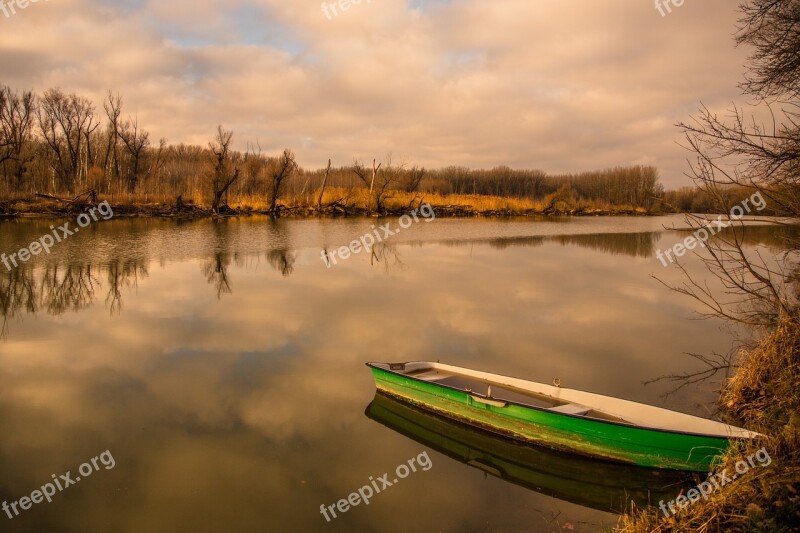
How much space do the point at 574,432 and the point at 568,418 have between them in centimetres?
20

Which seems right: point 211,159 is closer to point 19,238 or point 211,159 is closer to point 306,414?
point 19,238

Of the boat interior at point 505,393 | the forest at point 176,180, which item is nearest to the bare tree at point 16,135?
the forest at point 176,180

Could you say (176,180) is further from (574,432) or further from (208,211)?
(574,432)

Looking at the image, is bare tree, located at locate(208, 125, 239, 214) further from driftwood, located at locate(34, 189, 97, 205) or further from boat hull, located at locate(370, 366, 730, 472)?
boat hull, located at locate(370, 366, 730, 472)

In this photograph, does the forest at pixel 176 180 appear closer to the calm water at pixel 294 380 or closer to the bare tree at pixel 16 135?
the bare tree at pixel 16 135

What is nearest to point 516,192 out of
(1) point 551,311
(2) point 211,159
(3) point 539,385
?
(2) point 211,159

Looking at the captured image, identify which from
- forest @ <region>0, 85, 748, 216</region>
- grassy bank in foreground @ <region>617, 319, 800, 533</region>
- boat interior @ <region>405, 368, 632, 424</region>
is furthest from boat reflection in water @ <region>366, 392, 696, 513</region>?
forest @ <region>0, 85, 748, 216</region>

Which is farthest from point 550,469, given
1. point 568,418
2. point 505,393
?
point 505,393

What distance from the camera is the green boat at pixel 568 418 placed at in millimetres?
5777

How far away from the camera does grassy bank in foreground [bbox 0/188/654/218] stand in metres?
37.0

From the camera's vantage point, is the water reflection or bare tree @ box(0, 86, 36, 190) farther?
bare tree @ box(0, 86, 36, 190)

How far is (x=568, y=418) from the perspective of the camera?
A: 6.25m

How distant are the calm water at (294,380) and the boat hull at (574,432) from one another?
20cm

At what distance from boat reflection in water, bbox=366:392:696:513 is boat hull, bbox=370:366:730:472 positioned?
0.11m
